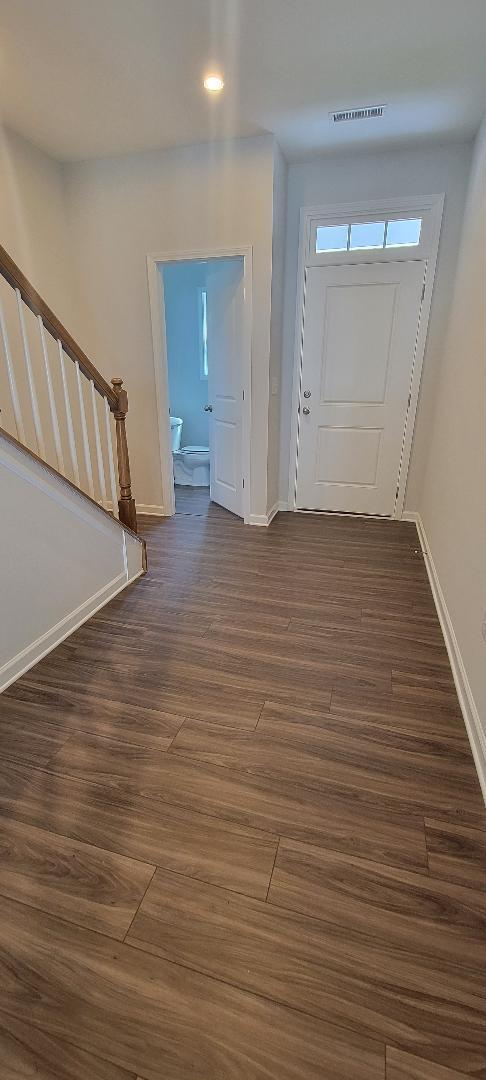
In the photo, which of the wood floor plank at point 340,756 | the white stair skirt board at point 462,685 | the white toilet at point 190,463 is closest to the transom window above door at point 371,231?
the white toilet at point 190,463

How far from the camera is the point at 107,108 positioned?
2646mm

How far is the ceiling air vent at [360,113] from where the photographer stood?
261 cm

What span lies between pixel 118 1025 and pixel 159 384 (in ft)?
11.8

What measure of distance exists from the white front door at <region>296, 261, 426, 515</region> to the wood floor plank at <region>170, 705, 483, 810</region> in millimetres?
2630

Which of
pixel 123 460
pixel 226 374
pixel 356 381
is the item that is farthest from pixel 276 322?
pixel 123 460

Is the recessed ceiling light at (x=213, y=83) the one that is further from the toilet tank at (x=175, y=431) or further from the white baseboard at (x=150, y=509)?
the toilet tank at (x=175, y=431)

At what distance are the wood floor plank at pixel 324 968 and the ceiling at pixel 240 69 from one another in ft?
10.8

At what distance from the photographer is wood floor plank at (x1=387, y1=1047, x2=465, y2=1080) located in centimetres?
86

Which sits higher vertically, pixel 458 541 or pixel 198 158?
pixel 198 158

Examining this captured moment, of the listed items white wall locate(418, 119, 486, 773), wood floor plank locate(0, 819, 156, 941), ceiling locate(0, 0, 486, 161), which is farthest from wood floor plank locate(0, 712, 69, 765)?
ceiling locate(0, 0, 486, 161)

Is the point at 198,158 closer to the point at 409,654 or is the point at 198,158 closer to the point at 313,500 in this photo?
the point at 313,500

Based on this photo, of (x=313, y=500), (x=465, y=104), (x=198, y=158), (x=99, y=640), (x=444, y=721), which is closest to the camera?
(x=444, y=721)

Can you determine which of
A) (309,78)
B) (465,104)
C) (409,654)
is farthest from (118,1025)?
(465,104)

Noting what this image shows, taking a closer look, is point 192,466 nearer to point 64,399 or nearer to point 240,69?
point 64,399
